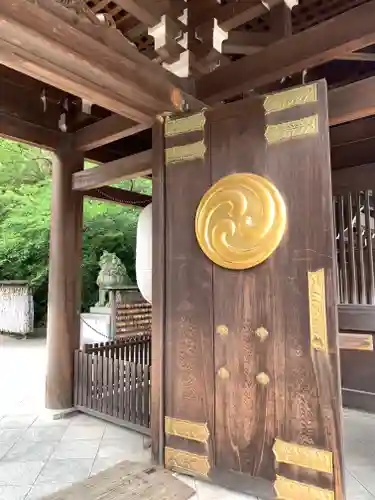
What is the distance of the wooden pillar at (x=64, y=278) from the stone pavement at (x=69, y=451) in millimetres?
389

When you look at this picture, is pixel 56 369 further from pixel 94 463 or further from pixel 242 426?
pixel 242 426

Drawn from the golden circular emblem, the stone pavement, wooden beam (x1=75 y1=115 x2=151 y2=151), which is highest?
wooden beam (x1=75 y1=115 x2=151 y2=151)

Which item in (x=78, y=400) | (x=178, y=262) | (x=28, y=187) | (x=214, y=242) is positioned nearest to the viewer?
(x=214, y=242)

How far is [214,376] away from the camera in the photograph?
2.47 meters

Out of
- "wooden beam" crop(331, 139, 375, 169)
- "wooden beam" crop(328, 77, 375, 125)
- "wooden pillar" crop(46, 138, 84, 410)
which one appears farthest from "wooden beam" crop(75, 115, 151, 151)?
"wooden beam" crop(331, 139, 375, 169)

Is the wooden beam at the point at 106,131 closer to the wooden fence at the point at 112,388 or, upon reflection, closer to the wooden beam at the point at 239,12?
the wooden beam at the point at 239,12

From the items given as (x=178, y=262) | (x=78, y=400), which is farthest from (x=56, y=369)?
(x=178, y=262)

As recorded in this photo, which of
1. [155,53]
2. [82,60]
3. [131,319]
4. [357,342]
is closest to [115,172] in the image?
[155,53]

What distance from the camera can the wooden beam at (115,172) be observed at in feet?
11.1

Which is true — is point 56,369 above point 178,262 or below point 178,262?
below

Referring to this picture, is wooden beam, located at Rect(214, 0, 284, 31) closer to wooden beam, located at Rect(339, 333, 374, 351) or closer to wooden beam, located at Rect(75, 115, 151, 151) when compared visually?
wooden beam, located at Rect(75, 115, 151, 151)

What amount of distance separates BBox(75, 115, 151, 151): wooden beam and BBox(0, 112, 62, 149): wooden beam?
0.24 m

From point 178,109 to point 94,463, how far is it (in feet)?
8.63

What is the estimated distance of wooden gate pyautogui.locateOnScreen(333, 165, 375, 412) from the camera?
12.2 feet
